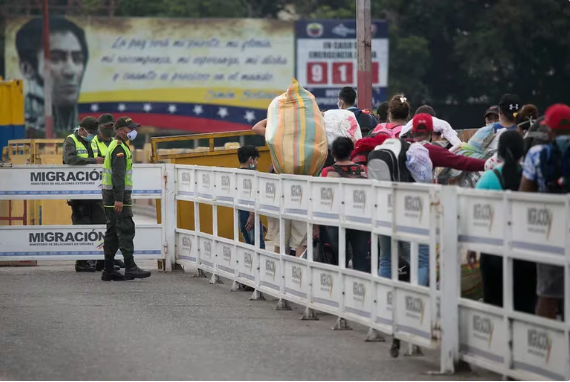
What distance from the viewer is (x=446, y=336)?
360 inches

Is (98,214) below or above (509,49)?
below

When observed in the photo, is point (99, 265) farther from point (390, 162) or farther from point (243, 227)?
point (390, 162)

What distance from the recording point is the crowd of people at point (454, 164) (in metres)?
8.85

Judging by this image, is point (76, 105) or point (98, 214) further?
point (76, 105)

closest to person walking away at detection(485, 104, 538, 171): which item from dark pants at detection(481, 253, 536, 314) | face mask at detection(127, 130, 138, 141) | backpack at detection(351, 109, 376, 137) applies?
dark pants at detection(481, 253, 536, 314)

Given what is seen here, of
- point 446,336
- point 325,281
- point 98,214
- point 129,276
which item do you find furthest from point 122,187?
point 446,336

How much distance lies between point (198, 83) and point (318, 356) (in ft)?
158

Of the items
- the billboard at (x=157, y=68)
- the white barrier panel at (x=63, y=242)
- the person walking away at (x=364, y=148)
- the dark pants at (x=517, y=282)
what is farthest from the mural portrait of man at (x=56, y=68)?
the dark pants at (x=517, y=282)

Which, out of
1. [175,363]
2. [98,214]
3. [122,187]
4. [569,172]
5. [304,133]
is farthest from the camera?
[98,214]

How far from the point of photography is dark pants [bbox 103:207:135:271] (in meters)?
15.4

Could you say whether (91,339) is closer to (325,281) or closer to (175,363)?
(175,363)

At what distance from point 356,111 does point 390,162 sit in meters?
3.70

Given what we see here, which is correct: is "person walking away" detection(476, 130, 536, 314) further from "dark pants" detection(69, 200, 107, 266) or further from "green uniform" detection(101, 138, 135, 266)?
"dark pants" detection(69, 200, 107, 266)

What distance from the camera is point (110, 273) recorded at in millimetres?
15578
